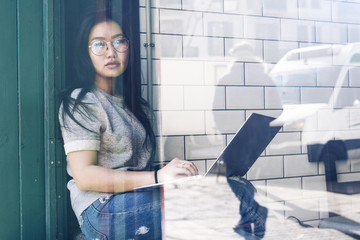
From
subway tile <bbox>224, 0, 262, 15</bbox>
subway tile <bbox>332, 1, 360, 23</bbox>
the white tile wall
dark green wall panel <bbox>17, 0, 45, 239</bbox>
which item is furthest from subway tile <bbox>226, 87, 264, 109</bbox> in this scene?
dark green wall panel <bbox>17, 0, 45, 239</bbox>

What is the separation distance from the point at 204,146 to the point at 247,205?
59 cm

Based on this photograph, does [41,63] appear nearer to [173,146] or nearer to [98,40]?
[98,40]

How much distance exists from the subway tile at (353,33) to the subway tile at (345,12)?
41 mm

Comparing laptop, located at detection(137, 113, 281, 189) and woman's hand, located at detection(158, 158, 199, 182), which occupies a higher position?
laptop, located at detection(137, 113, 281, 189)

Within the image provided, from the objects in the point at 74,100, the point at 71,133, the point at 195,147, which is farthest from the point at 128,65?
the point at 195,147

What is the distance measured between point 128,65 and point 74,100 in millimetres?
354

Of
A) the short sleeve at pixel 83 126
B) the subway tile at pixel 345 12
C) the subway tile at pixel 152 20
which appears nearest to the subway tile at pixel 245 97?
the subway tile at pixel 152 20

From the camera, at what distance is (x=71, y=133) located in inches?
62.5

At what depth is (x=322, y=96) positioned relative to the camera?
2645 millimetres

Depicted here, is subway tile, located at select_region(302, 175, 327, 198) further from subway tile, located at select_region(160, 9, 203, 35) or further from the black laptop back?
subway tile, located at select_region(160, 9, 203, 35)

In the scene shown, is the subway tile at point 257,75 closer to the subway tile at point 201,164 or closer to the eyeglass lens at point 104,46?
the subway tile at point 201,164

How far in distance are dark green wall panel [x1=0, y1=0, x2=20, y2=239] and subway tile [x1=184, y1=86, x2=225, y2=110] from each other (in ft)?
3.08

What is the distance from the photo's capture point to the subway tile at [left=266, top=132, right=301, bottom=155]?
8.12 feet

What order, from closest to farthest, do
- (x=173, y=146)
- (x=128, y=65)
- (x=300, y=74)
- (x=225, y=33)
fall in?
1. (x=128, y=65)
2. (x=173, y=146)
3. (x=225, y=33)
4. (x=300, y=74)
